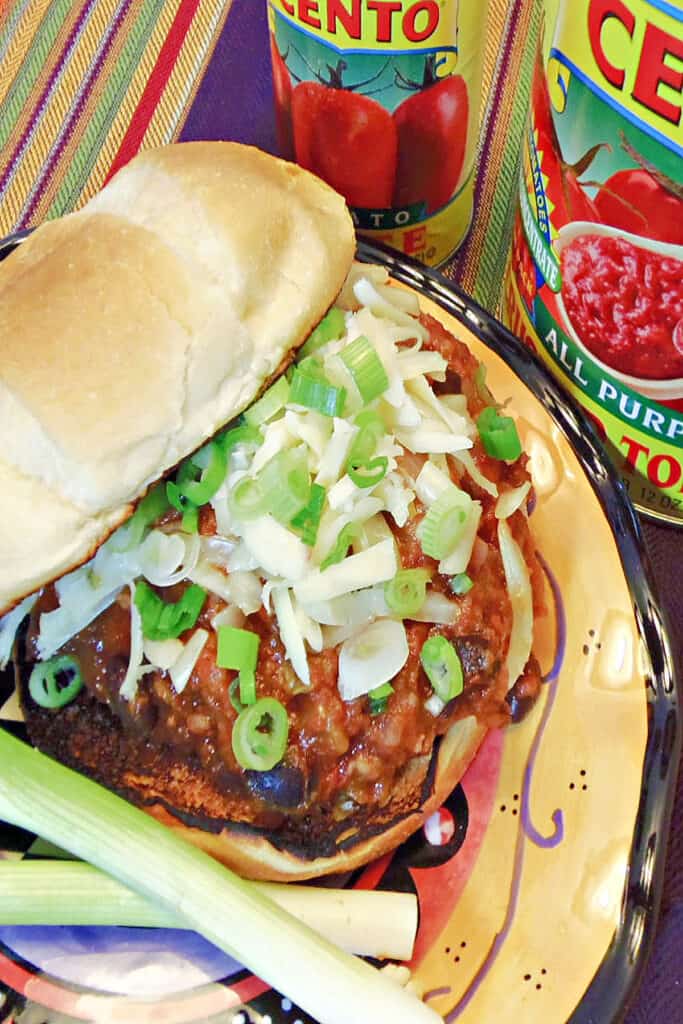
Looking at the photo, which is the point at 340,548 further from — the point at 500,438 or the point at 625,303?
the point at 625,303

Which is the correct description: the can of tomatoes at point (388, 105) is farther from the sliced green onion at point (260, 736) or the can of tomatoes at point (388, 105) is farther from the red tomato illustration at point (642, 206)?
the sliced green onion at point (260, 736)

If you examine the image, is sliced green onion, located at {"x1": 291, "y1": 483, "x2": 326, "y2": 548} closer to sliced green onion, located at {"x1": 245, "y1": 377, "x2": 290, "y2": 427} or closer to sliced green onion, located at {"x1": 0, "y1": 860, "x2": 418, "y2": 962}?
sliced green onion, located at {"x1": 245, "y1": 377, "x2": 290, "y2": 427}

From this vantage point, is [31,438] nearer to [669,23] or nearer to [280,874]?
[280,874]

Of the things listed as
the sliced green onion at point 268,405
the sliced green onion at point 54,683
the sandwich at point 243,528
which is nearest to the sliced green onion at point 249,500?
the sandwich at point 243,528

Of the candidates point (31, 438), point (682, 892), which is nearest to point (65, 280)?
point (31, 438)

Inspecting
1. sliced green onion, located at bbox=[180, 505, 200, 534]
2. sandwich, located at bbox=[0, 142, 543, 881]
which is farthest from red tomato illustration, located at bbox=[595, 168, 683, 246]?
sliced green onion, located at bbox=[180, 505, 200, 534]
